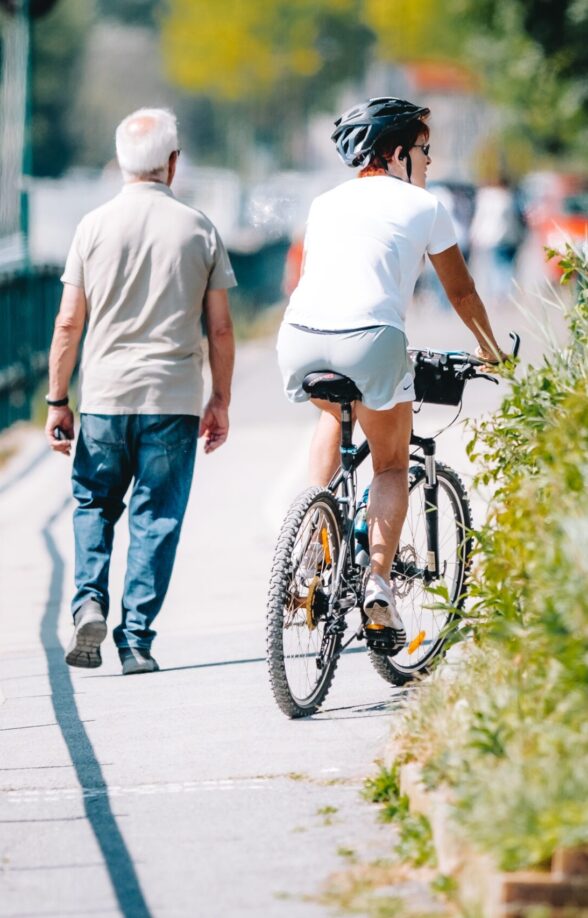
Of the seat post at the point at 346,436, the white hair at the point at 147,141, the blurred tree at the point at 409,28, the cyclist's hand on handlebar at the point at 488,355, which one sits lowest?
the seat post at the point at 346,436

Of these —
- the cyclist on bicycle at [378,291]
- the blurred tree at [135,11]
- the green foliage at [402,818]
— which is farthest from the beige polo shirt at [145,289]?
the blurred tree at [135,11]

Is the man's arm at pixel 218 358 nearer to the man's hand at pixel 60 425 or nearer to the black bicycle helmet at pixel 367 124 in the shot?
the man's hand at pixel 60 425

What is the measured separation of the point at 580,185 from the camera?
6075 cm

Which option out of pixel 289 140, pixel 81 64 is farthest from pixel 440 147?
pixel 81 64

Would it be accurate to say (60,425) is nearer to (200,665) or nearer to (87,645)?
(87,645)

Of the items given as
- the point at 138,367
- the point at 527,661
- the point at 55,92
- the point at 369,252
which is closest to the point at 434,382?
the point at 369,252

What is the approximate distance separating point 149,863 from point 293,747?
3.36 feet

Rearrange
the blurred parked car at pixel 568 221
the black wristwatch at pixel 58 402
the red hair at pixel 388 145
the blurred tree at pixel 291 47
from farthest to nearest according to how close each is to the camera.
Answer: the blurred tree at pixel 291 47, the blurred parked car at pixel 568 221, the black wristwatch at pixel 58 402, the red hair at pixel 388 145

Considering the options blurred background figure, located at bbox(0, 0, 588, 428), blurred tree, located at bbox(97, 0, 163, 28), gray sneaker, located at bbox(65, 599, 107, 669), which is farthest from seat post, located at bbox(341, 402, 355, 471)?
blurred tree, located at bbox(97, 0, 163, 28)

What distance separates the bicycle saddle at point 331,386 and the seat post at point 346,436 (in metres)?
0.05

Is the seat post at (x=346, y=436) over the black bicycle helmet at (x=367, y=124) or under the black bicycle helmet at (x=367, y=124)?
under

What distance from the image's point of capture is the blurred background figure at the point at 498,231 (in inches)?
886

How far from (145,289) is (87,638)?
1.22 metres

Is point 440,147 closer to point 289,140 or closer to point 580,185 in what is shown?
point 289,140
